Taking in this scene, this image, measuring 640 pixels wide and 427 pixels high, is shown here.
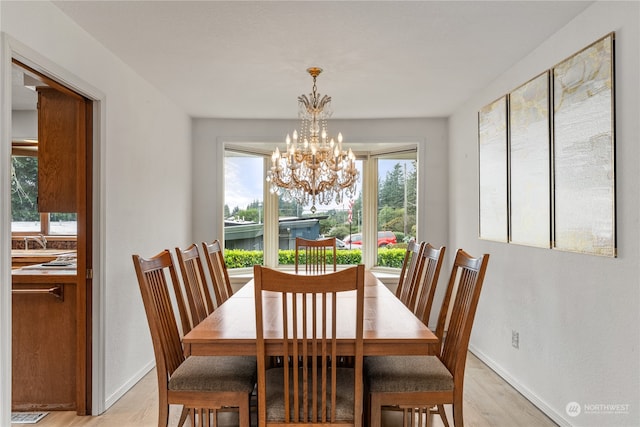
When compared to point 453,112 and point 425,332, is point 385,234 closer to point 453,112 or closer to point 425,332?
point 453,112

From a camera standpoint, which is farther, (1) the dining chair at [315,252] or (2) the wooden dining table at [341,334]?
(1) the dining chair at [315,252]

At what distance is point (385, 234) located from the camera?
5453mm

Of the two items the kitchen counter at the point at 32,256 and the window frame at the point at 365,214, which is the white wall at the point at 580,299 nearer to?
the window frame at the point at 365,214

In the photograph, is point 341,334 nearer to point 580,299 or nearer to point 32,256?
point 580,299

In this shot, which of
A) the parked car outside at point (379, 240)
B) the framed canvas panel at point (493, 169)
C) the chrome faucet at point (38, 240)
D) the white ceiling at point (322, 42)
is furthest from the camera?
the parked car outside at point (379, 240)

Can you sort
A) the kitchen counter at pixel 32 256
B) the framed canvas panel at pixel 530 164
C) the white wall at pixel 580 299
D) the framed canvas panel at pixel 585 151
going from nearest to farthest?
the white wall at pixel 580 299 → the framed canvas panel at pixel 585 151 → the framed canvas panel at pixel 530 164 → the kitchen counter at pixel 32 256

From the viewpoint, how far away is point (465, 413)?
2750 mm

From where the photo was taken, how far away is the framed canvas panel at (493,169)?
3.38m

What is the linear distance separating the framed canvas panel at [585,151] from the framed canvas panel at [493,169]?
0.75 meters

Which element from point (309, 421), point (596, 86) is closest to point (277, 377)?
point (309, 421)

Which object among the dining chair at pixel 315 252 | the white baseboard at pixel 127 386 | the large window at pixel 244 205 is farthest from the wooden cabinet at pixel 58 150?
the large window at pixel 244 205

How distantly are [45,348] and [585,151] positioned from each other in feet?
12.0

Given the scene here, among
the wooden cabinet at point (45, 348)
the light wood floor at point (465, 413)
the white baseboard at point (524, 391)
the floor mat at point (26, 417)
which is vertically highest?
Answer: the wooden cabinet at point (45, 348)

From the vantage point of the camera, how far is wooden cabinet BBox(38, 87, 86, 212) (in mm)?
2826
